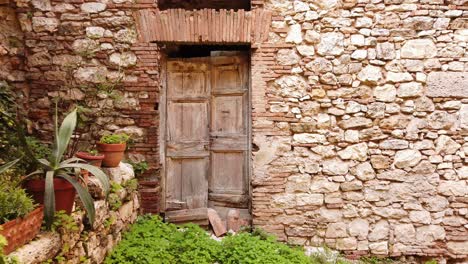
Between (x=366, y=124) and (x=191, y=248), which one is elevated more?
(x=366, y=124)

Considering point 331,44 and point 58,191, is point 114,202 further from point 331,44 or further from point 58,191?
point 331,44

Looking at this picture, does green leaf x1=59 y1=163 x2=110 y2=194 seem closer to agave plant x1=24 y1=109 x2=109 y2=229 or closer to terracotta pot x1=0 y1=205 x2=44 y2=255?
agave plant x1=24 y1=109 x2=109 y2=229

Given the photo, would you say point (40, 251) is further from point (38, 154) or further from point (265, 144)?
point (265, 144)

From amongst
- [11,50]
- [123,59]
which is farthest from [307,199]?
[11,50]

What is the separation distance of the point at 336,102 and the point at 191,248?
7.66 ft

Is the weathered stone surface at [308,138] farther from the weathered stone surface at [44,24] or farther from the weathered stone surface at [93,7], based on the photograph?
the weathered stone surface at [44,24]

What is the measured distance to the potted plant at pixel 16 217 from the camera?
2.08 m

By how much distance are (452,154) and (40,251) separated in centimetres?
432

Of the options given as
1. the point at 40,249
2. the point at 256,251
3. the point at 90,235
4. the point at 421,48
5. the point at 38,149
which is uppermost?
the point at 421,48

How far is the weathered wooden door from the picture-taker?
4648mm

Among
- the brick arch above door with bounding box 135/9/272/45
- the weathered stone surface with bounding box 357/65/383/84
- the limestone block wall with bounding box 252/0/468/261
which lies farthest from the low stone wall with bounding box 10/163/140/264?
the weathered stone surface with bounding box 357/65/383/84

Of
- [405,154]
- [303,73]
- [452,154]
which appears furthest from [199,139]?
[452,154]

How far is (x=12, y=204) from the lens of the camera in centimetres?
221

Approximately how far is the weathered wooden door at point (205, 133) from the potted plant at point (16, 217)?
2342 mm
